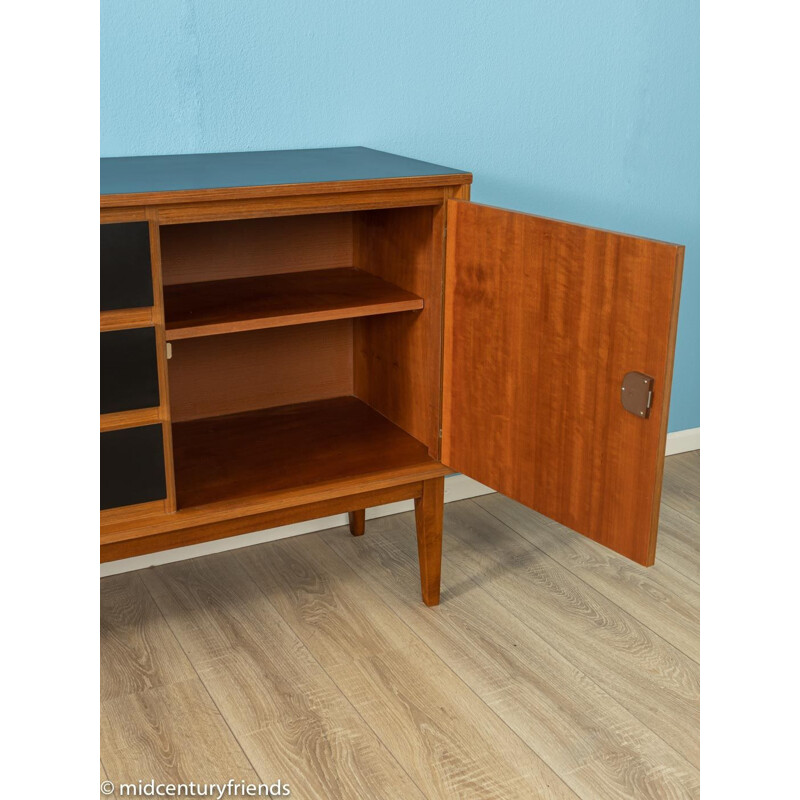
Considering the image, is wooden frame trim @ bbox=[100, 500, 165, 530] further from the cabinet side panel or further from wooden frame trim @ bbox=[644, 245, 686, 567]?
wooden frame trim @ bbox=[644, 245, 686, 567]

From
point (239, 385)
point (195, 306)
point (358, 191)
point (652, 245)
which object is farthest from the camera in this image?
point (239, 385)

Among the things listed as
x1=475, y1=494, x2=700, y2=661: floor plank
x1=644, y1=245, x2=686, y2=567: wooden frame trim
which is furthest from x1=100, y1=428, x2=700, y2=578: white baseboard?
x1=644, y1=245, x2=686, y2=567: wooden frame trim

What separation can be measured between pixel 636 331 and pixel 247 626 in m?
1.05

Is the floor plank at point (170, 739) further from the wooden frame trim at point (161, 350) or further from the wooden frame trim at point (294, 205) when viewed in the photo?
the wooden frame trim at point (294, 205)

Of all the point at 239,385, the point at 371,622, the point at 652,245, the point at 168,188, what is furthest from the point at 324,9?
→ the point at 371,622

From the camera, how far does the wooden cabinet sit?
56.1 inches

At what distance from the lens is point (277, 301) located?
5.85ft

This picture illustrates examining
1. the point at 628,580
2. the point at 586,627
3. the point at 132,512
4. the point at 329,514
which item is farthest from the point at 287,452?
the point at 628,580

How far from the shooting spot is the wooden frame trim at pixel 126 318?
1.43 meters

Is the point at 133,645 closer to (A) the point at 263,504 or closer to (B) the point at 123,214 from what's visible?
(A) the point at 263,504

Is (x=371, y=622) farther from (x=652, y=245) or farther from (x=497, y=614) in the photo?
(x=652, y=245)

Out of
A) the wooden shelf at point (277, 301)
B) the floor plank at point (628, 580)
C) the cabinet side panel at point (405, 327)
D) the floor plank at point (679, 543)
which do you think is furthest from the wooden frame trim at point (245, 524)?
the floor plank at point (679, 543)

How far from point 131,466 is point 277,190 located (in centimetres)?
54

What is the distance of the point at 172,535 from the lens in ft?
5.43
